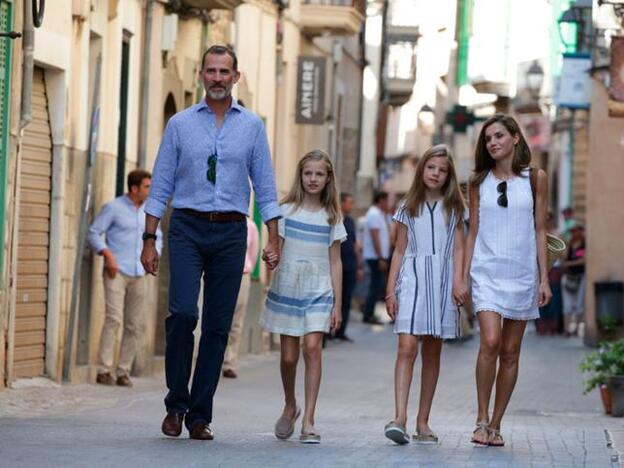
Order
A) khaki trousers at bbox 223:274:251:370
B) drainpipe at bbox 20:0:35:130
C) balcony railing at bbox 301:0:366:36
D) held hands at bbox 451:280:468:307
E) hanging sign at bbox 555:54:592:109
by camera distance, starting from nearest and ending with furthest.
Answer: held hands at bbox 451:280:468:307
drainpipe at bbox 20:0:35:130
khaki trousers at bbox 223:274:251:370
balcony railing at bbox 301:0:366:36
hanging sign at bbox 555:54:592:109

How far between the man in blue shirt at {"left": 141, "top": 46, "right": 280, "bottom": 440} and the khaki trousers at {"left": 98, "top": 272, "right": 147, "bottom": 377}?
6.75 meters

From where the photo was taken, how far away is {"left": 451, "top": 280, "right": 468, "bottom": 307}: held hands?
11.6m

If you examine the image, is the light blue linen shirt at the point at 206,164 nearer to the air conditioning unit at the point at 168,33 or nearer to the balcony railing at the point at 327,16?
the air conditioning unit at the point at 168,33

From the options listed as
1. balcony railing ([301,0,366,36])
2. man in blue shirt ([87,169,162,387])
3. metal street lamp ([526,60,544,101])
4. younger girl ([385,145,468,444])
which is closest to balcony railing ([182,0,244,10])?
man in blue shirt ([87,169,162,387])

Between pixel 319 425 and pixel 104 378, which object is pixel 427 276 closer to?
pixel 319 425

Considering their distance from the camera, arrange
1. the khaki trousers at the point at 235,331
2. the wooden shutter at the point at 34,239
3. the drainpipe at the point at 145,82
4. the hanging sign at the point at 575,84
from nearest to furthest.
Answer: the wooden shutter at the point at 34,239 → the khaki trousers at the point at 235,331 → the drainpipe at the point at 145,82 → the hanging sign at the point at 575,84

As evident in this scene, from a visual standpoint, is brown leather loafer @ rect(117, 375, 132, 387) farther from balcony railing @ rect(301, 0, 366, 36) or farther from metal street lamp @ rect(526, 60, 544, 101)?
metal street lamp @ rect(526, 60, 544, 101)

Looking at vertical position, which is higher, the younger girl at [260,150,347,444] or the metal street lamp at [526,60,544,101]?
the metal street lamp at [526,60,544,101]

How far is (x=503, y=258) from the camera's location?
11.5 metres

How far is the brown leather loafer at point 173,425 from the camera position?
1107 centimetres

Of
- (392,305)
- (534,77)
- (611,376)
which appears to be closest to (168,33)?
(611,376)

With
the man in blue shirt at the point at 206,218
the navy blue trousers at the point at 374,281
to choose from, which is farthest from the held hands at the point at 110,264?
the navy blue trousers at the point at 374,281

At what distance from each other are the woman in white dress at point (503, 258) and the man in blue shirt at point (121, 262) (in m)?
6.64

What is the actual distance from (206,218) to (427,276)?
4.63ft
